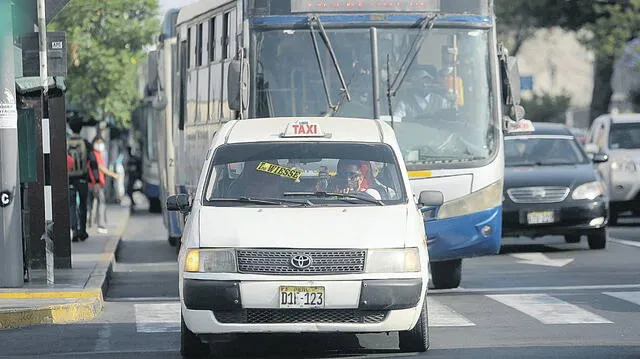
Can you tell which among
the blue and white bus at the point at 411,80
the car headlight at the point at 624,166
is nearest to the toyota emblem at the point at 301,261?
the blue and white bus at the point at 411,80

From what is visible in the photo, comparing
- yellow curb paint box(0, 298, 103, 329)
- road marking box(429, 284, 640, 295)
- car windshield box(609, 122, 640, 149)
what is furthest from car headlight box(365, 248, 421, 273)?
car windshield box(609, 122, 640, 149)

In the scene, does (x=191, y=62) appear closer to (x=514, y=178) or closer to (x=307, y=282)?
(x=514, y=178)

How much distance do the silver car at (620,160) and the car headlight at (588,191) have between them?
5807 millimetres

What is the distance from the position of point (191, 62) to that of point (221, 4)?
8.96ft

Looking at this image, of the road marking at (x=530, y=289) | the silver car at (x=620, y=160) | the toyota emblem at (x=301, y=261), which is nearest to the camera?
the toyota emblem at (x=301, y=261)

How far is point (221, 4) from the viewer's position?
17578 mm

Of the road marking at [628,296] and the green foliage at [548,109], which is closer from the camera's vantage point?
the road marking at [628,296]

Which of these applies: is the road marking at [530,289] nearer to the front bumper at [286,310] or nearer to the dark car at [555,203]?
the dark car at [555,203]

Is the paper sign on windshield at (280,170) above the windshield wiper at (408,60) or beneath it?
beneath

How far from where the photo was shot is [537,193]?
21.3 metres

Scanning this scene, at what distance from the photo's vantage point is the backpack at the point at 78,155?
80.5ft

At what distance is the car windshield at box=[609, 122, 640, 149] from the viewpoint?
92.6 feet

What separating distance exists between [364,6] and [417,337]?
5.48 meters

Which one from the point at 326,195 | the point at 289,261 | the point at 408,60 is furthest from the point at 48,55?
the point at 289,261
